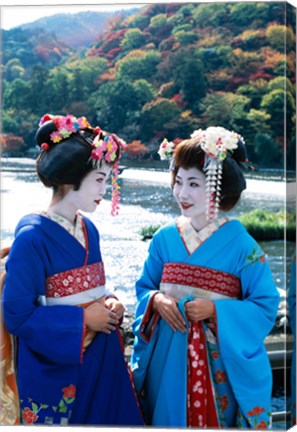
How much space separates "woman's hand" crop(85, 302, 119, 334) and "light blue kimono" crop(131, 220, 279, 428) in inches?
5.1

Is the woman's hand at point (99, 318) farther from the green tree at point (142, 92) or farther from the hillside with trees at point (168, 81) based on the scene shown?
the green tree at point (142, 92)

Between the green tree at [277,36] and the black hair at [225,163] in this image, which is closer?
the black hair at [225,163]

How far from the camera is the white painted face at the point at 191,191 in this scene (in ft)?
7.61

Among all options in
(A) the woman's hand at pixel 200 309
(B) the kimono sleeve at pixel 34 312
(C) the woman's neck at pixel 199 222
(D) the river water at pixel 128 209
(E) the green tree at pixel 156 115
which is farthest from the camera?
(E) the green tree at pixel 156 115

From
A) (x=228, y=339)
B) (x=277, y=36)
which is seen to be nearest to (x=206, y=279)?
(x=228, y=339)

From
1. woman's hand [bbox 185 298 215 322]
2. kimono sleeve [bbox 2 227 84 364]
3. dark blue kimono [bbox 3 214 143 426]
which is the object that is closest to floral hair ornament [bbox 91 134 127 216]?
dark blue kimono [bbox 3 214 143 426]

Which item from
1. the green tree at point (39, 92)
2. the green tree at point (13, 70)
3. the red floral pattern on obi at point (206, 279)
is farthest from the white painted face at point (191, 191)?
the green tree at point (13, 70)

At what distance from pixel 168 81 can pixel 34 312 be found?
3.96 ft

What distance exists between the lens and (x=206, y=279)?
2311mm

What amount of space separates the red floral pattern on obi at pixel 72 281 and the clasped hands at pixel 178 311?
225 mm

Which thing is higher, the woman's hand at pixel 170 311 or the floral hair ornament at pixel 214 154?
the floral hair ornament at pixel 214 154

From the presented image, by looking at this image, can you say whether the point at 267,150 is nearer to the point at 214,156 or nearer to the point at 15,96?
the point at 214,156

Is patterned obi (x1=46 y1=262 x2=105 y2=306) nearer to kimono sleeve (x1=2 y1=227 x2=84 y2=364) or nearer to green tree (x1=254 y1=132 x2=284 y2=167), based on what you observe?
kimono sleeve (x1=2 y1=227 x2=84 y2=364)

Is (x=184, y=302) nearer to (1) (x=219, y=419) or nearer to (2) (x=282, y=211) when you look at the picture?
(1) (x=219, y=419)
